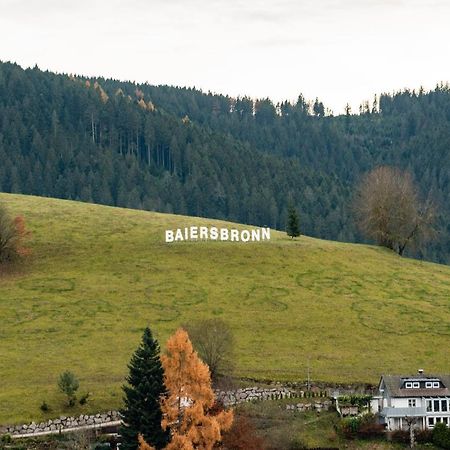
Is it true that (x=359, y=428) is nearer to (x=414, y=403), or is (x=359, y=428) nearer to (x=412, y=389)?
(x=414, y=403)

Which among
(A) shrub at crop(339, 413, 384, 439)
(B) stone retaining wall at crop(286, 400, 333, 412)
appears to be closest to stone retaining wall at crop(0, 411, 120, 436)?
(B) stone retaining wall at crop(286, 400, 333, 412)

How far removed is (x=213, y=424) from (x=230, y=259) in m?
61.1

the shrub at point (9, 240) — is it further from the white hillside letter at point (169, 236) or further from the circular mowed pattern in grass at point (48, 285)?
the white hillside letter at point (169, 236)

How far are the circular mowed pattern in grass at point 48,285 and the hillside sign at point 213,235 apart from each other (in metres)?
22.7

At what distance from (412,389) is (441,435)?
5.96 meters

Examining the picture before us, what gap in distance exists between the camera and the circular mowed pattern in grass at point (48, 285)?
377 ft

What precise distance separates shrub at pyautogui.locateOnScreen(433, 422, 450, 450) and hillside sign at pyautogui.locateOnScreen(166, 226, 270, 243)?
65024 millimetres

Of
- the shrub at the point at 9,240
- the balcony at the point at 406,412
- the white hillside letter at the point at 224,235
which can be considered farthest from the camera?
the white hillside letter at the point at 224,235

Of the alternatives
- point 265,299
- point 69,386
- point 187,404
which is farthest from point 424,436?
point 265,299

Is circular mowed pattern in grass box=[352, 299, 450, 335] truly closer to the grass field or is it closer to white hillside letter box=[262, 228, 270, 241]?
the grass field

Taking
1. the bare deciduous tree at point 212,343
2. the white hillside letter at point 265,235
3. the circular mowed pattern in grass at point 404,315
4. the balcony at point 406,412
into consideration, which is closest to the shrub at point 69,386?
the bare deciduous tree at point 212,343

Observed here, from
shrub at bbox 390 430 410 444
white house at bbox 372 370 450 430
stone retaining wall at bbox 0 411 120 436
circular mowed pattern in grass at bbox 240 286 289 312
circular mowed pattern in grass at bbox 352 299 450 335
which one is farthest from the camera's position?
circular mowed pattern in grass at bbox 240 286 289 312

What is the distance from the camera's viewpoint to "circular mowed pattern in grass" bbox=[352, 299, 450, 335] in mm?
106750

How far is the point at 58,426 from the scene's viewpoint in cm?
7644
